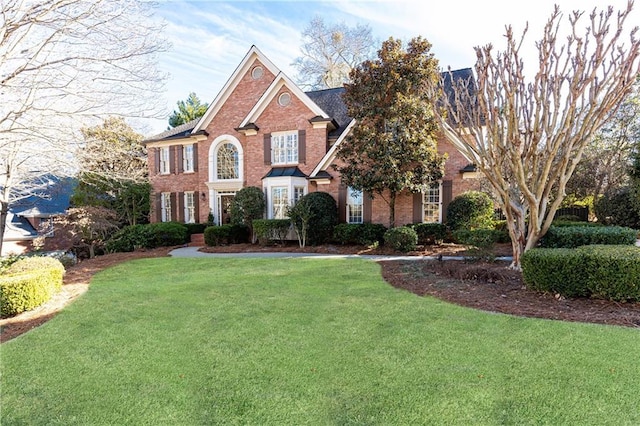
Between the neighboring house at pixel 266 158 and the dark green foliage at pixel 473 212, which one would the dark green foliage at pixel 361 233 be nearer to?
the neighboring house at pixel 266 158

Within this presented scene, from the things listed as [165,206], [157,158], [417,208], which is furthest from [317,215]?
[157,158]

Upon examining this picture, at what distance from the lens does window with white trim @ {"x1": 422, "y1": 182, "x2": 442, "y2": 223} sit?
15.3 m

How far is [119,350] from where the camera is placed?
4344 millimetres

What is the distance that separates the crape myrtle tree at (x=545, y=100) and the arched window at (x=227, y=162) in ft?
46.6

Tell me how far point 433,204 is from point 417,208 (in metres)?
0.72

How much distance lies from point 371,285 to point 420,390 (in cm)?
417

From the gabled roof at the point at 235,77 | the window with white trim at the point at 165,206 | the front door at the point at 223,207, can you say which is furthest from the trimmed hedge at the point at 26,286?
the window with white trim at the point at 165,206

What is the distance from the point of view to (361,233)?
14492mm

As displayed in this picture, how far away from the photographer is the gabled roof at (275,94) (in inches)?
677

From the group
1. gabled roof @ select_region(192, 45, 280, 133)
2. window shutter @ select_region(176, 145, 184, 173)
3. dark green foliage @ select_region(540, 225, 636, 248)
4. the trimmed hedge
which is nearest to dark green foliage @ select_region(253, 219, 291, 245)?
gabled roof @ select_region(192, 45, 280, 133)

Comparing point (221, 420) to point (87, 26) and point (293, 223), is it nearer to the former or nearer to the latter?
point (87, 26)

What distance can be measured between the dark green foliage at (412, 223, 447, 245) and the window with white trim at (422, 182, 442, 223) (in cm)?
119

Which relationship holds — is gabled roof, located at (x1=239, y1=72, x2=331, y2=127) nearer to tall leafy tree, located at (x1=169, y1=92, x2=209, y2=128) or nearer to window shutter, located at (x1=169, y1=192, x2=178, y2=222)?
window shutter, located at (x1=169, y1=192, x2=178, y2=222)

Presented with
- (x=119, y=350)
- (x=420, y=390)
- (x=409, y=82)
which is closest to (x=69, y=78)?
(x=119, y=350)
